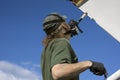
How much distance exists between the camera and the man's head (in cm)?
398

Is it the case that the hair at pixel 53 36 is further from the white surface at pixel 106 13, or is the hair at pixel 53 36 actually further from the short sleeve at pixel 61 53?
the white surface at pixel 106 13

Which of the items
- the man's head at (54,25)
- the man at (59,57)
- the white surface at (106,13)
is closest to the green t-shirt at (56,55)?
the man at (59,57)

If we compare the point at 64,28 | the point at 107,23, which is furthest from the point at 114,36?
the point at 64,28

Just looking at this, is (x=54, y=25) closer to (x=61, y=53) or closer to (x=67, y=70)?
(x=61, y=53)

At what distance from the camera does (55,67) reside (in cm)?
345

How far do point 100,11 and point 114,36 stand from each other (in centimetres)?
34

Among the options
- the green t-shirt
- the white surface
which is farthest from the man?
the white surface

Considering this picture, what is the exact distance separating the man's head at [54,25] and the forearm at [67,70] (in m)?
0.61

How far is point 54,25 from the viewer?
4020 millimetres

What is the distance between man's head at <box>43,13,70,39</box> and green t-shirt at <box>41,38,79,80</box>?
0.75 feet

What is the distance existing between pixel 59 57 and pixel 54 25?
60cm

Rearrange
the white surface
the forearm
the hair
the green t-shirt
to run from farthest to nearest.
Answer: the white surface
the hair
the green t-shirt
the forearm

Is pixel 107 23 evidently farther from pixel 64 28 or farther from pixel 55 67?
pixel 55 67

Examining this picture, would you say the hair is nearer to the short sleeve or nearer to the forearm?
the short sleeve
